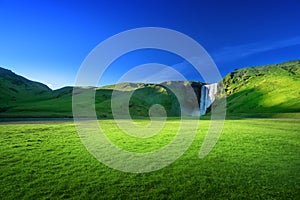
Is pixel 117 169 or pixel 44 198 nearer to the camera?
pixel 44 198

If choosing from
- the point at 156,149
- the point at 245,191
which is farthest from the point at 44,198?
the point at 156,149

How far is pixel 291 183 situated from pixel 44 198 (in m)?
17.0

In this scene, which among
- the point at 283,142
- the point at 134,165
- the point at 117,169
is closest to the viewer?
the point at 117,169

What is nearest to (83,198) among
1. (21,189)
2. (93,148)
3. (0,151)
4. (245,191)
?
(21,189)

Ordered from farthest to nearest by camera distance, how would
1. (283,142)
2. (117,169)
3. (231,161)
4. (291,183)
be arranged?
(283,142) → (231,161) → (117,169) → (291,183)

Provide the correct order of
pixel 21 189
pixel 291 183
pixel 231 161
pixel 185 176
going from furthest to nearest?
pixel 231 161 < pixel 185 176 < pixel 291 183 < pixel 21 189

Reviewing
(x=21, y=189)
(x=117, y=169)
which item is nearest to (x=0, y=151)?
(x=21, y=189)

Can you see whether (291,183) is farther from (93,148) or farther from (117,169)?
(93,148)

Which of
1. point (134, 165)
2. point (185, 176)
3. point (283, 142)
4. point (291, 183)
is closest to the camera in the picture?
point (291, 183)

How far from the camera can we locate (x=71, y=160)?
21641 millimetres

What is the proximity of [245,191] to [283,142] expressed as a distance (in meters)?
20.8

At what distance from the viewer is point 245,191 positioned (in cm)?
1493

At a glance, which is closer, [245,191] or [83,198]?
[83,198]

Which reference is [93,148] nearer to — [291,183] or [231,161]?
[231,161]
